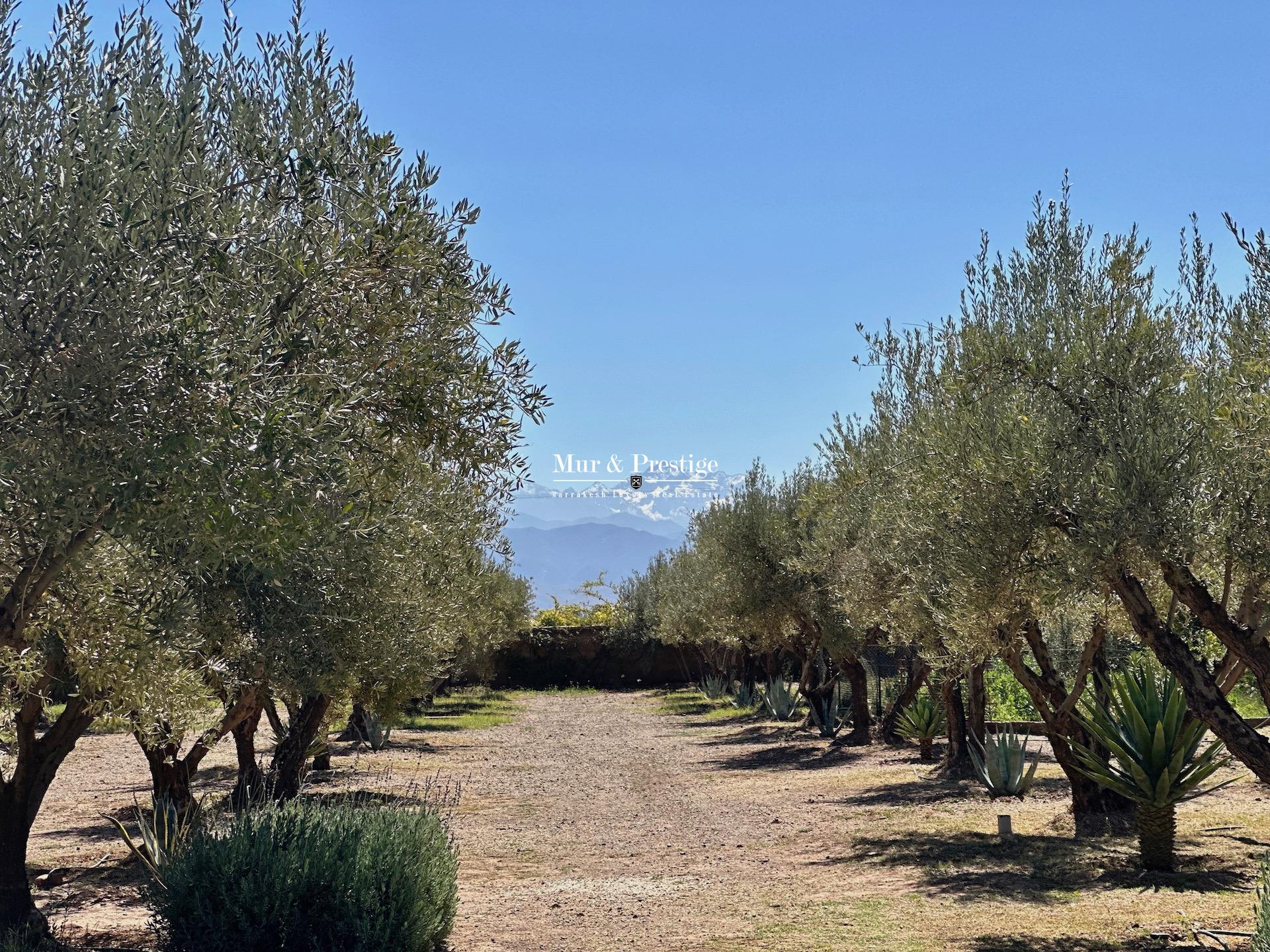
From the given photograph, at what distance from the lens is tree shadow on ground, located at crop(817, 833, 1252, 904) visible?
1021cm

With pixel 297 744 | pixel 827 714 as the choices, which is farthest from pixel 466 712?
→ pixel 297 744

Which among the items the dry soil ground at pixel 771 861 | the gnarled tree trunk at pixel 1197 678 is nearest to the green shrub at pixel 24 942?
the dry soil ground at pixel 771 861

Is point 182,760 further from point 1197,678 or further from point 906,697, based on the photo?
point 906,697

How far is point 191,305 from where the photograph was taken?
17.5 ft

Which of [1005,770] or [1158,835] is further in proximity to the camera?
[1005,770]

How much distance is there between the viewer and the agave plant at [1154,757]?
10406 mm

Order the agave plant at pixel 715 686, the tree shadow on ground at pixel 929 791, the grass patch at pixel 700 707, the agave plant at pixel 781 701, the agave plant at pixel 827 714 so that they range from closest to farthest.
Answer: the tree shadow on ground at pixel 929 791 < the agave plant at pixel 827 714 < the agave plant at pixel 781 701 < the grass patch at pixel 700 707 < the agave plant at pixel 715 686

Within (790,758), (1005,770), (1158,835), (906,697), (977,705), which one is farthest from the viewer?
(790,758)

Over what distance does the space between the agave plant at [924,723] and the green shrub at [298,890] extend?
15052mm

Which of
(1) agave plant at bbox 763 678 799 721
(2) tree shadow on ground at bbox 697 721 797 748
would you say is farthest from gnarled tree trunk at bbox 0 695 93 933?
(1) agave plant at bbox 763 678 799 721

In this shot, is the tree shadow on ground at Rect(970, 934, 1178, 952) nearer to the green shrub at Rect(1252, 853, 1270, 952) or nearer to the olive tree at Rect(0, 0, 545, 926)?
the green shrub at Rect(1252, 853, 1270, 952)

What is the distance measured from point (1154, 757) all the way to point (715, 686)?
103 feet

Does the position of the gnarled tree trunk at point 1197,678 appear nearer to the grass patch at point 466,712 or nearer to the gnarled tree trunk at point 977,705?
the gnarled tree trunk at point 977,705

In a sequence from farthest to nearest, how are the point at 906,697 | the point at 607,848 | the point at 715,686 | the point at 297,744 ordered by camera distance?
the point at 715,686 → the point at 906,697 → the point at 297,744 → the point at 607,848
